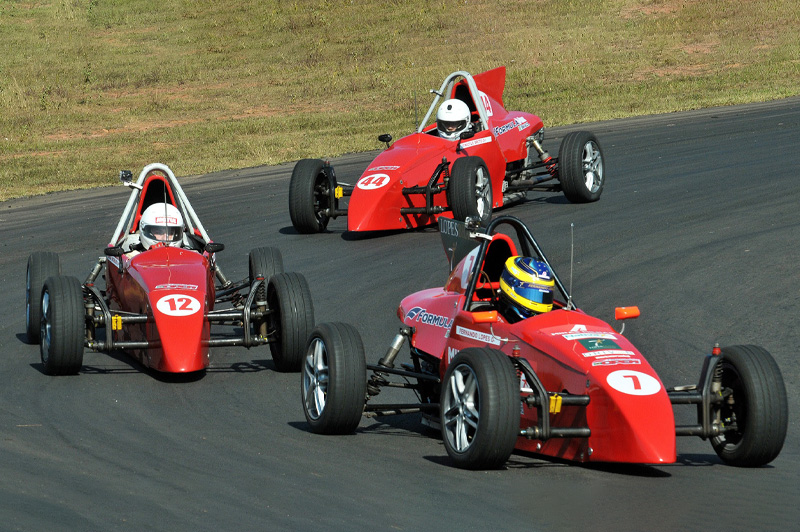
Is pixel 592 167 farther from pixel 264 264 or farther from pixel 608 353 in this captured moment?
pixel 608 353

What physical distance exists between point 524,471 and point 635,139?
63.0 feet

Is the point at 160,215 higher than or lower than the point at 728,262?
higher

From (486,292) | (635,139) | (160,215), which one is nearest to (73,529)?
(486,292)

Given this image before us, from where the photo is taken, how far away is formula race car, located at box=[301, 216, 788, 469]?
7.05 m

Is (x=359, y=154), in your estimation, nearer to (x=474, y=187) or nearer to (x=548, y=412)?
(x=474, y=187)

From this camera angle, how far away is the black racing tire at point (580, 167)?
727 inches

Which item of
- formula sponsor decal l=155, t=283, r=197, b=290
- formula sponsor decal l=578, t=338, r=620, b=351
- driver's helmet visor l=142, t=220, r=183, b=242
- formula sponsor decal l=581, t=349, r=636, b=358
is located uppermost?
driver's helmet visor l=142, t=220, r=183, b=242

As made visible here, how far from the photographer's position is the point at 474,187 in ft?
53.7

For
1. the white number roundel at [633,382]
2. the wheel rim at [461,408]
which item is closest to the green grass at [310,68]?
the wheel rim at [461,408]

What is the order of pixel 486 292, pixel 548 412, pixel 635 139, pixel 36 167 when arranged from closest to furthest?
pixel 548 412, pixel 486 292, pixel 635 139, pixel 36 167

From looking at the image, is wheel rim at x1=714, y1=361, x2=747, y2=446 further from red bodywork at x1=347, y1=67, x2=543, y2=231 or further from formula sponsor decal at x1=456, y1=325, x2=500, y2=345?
red bodywork at x1=347, y1=67, x2=543, y2=231

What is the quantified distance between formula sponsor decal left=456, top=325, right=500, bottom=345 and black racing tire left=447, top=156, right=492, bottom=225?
7.42m

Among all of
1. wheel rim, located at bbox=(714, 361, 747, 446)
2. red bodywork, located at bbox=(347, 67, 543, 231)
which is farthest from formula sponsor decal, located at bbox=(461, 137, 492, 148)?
wheel rim, located at bbox=(714, 361, 747, 446)

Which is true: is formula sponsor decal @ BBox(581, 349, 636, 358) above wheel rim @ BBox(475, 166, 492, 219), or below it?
above
